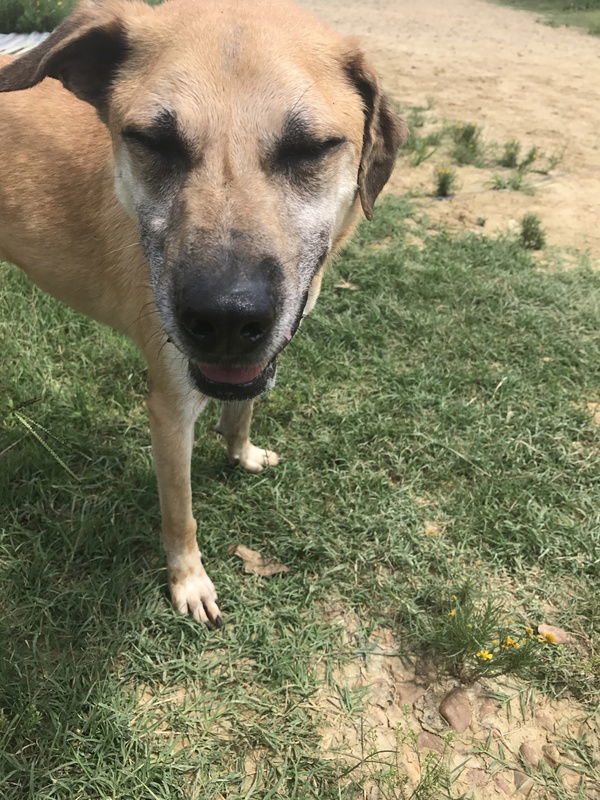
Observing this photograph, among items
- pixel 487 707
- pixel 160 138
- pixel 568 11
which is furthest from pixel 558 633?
pixel 568 11

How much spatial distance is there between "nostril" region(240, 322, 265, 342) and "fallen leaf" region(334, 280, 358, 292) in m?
2.98

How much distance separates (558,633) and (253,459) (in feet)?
5.54

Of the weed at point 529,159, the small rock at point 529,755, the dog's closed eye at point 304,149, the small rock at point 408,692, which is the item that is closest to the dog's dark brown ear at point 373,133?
the dog's closed eye at point 304,149

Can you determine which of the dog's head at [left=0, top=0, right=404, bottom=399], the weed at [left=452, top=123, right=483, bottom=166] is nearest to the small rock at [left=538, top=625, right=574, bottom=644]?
the dog's head at [left=0, top=0, right=404, bottom=399]

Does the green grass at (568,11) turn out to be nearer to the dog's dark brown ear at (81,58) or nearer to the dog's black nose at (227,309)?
the dog's dark brown ear at (81,58)

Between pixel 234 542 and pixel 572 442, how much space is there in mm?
2078

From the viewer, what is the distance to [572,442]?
3.40 meters

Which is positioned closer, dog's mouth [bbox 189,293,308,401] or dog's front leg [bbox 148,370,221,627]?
dog's mouth [bbox 189,293,308,401]

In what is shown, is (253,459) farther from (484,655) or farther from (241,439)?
(484,655)

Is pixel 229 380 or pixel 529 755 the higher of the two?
pixel 229 380

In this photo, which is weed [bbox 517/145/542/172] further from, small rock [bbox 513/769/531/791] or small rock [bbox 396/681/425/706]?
small rock [bbox 513/769/531/791]

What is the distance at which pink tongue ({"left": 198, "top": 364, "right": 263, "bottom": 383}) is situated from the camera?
6.04 feet

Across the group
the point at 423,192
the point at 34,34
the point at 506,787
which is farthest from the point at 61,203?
the point at 34,34

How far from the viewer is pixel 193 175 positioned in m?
1.75
